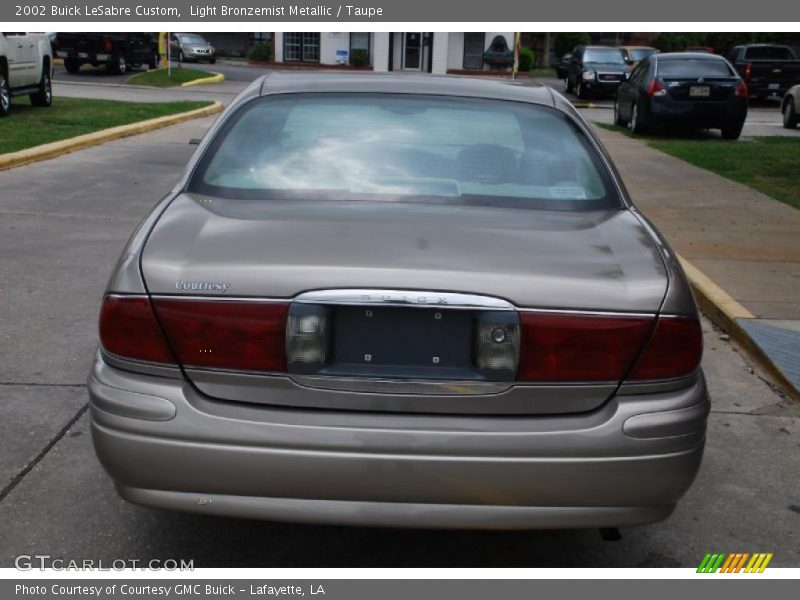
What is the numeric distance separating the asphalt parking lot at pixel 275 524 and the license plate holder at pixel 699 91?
13444 millimetres

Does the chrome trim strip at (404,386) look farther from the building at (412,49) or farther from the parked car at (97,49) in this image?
the building at (412,49)

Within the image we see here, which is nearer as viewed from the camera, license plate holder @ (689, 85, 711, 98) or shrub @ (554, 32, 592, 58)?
license plate holder @ (689, 85, 711, 98)

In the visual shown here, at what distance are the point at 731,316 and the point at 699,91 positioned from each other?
13.6 metres

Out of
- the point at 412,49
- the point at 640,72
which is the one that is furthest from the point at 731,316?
the point at 412,49

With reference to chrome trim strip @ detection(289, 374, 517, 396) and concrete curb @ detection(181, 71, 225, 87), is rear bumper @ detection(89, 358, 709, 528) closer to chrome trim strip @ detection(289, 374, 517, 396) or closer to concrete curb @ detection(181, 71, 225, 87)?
chrome trim strip @ detection(289, 374, 517, 396)

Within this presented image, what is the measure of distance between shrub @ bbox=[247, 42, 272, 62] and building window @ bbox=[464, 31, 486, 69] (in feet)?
31.9

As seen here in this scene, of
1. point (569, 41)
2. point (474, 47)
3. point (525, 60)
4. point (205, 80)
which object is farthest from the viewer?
point (569, 41)

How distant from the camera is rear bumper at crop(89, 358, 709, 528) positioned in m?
2.88

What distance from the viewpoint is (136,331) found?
119 inches

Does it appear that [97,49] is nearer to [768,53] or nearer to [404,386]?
[768,53]

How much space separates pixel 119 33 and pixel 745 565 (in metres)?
34.4

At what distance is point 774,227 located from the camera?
31.8 feet

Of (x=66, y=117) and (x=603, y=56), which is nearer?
(x=66, y=117)

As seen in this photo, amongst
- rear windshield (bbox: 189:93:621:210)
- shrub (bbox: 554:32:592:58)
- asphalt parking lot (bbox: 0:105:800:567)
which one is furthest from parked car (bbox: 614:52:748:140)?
shrub (bbox: 554:32:592:58)
